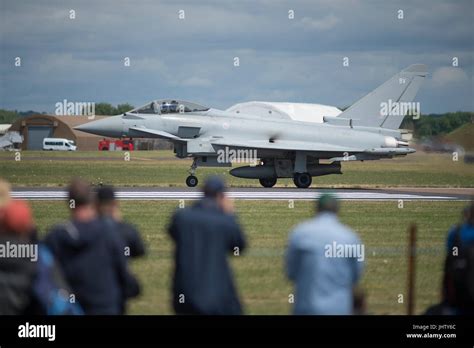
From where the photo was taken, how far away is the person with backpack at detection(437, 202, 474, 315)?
907 centimetres

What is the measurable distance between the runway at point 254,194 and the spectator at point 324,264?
2057 cm

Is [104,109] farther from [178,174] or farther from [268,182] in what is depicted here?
[268,182]

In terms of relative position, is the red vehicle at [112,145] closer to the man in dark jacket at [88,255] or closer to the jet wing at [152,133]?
the jet wing at [152,133]

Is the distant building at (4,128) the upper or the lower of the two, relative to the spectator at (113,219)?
upper

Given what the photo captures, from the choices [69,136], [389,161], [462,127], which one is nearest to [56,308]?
[462,127]

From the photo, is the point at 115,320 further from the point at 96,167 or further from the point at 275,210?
the point at 96,167

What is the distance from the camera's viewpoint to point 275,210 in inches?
1023

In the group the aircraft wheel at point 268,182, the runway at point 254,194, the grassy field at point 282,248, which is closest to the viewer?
the grassy field at point 282,248

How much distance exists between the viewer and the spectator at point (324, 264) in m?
8.46

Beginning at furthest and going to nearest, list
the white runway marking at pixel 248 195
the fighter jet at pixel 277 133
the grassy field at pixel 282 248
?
the fighter jet at pixel 277 133
the white runway marking at pixel 248 195
the grassy field at pixel 282 248

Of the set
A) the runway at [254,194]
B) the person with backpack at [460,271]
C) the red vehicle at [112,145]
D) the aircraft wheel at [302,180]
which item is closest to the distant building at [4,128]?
the red vehicle at [112,145]

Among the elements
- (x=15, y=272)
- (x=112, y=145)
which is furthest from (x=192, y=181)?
(x=112, y=145)

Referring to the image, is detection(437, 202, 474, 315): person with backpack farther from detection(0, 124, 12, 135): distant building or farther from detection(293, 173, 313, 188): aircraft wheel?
detection(0, 124, 12, 135): distant building

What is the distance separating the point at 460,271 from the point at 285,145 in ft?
87.3
